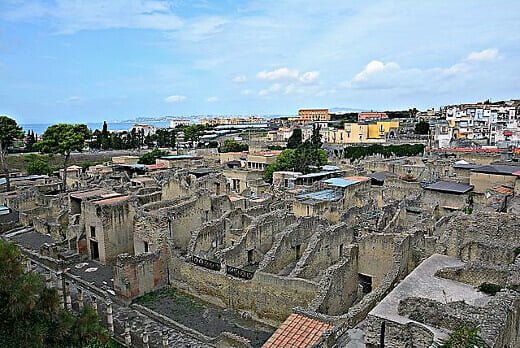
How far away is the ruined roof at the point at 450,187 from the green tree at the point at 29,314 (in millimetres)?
29282

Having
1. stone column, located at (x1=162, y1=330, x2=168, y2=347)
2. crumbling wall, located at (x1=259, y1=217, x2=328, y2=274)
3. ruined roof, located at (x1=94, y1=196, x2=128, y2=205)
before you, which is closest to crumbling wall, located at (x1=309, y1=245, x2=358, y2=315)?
crumbling wall, located at (x1=259, y1=217, x2=328, y2=274)

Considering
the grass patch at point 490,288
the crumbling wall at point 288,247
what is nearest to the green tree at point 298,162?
the crumbling wall at point 288,247

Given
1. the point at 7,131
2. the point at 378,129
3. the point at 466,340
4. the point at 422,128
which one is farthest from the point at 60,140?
the point at 422,128

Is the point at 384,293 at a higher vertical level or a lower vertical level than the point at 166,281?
higher

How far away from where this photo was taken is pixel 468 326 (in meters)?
10.9

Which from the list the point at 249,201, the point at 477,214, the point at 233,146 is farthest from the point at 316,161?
the point at 477,214

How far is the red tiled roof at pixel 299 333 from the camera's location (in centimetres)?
1439

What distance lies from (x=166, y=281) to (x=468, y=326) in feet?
53.3

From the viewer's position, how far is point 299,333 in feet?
48.8

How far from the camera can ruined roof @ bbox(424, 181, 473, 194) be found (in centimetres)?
3384

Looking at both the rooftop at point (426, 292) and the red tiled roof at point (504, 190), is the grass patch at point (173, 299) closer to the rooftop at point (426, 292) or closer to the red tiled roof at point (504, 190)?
the rooftop at point (426, 292)

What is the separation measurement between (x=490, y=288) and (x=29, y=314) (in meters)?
13.7

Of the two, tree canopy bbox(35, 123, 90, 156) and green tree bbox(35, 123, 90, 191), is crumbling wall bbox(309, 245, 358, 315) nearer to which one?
green tree bbox(35, 123, 90, 191)

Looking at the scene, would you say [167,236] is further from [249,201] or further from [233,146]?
[233,146]
